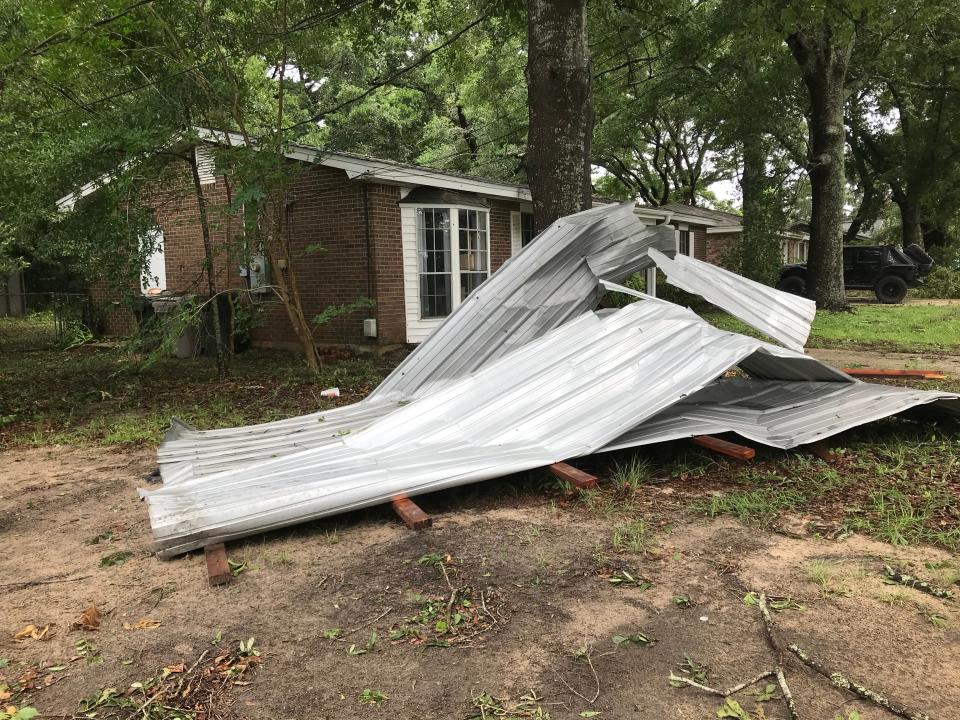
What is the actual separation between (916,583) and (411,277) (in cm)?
975

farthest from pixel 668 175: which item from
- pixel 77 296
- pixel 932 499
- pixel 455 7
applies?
pixel 932 499

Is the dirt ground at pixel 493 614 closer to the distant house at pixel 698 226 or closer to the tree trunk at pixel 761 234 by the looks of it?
the distant house at pixel 698 226

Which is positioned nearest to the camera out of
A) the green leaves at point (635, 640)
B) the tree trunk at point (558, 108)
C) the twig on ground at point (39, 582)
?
the green leaves at point (635, 640)

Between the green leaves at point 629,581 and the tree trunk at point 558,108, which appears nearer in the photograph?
the green leaves at point 629,581

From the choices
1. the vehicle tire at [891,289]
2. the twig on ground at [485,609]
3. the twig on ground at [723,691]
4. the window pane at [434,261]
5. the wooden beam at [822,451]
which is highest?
the window pane at [434,261]

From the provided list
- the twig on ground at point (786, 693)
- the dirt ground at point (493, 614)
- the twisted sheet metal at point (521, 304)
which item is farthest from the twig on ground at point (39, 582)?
the twig on ground at point (786, 693)

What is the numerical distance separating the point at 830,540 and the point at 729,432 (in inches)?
63.6

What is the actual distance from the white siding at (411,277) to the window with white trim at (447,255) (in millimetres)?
95

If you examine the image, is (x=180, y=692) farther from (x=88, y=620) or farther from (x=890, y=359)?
(x=890, y=359)

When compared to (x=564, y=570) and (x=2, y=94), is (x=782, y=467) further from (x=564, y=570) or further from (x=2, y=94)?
(x=2, y=94)

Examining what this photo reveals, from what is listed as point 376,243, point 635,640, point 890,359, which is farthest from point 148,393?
point 890,359

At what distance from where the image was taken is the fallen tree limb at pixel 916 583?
281cm

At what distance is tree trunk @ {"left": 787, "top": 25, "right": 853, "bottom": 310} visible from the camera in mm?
16719

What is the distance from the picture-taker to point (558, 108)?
738 cm
